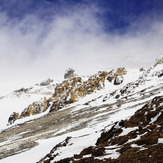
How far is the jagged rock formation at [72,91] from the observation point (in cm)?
13312

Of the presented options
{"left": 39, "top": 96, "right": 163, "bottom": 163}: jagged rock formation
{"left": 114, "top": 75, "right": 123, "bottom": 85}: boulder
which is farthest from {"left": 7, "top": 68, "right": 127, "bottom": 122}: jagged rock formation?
{"left": 39, "top": 96, "right": 163, "bottom": 163}: jagged rock formation

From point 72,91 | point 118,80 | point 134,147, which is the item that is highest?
point 72,91

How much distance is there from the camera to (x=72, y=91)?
13725 centimetres

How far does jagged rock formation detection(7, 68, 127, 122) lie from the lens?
133125 millimetres

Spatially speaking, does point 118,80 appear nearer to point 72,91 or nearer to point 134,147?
point 72,91

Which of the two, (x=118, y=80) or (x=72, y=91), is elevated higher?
(x=72, y=91)

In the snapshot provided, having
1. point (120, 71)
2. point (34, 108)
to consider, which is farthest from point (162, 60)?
point (34, 108)

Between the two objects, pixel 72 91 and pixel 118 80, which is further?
pixel 118 80

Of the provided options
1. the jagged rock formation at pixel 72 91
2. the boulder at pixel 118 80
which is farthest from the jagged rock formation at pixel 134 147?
the boulder at pixel 118 80

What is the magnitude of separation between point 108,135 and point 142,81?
82.2m

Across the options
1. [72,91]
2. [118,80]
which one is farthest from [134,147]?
[118,80]

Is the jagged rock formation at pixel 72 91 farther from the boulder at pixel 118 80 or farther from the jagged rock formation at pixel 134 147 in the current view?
the jagged rock formation at pixel 134 147

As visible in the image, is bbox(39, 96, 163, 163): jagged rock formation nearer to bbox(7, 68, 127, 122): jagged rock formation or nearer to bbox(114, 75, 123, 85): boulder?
bbox(7, 68, 127, 122): jagged rock formation

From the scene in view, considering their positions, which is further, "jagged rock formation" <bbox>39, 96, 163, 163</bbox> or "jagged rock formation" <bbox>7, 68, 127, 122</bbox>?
"jagged rock formation" <bbox>7, 68, 127, 122</bbox>
